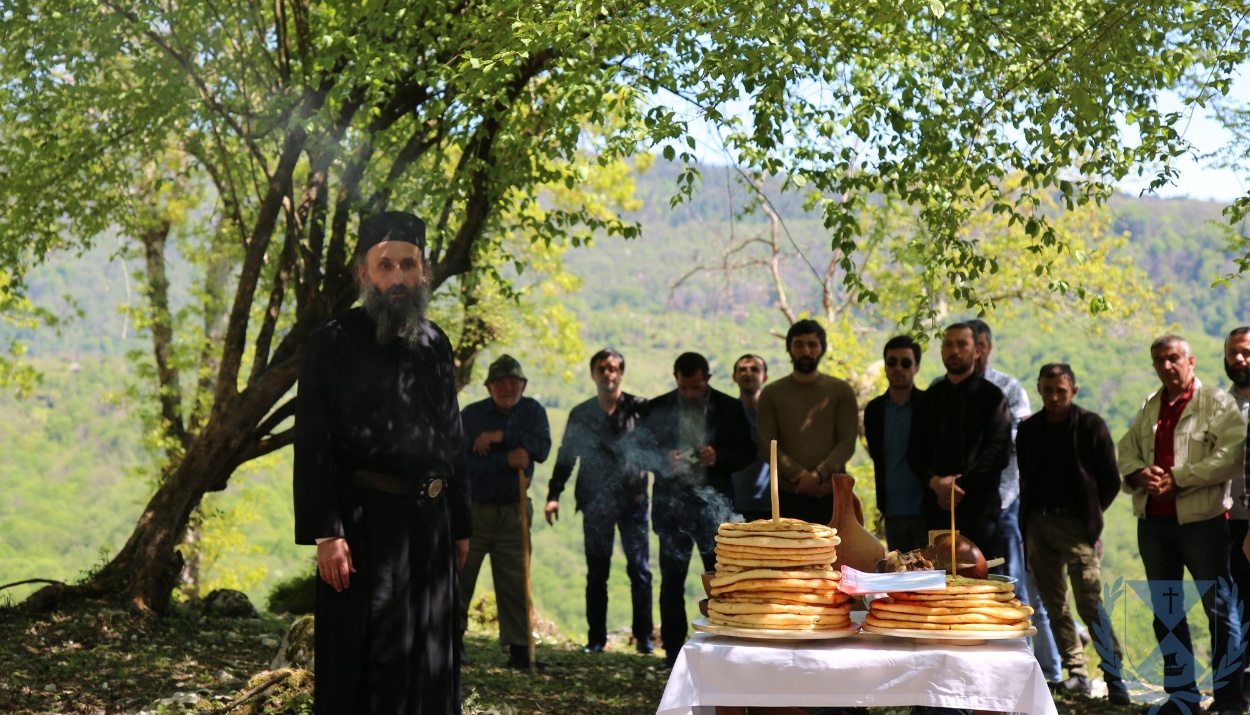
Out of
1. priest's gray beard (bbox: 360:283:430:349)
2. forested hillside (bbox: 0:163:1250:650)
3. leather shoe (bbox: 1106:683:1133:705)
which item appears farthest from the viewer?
forested hillside (bbox: 0:163:1250:650)

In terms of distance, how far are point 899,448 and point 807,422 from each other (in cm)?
58

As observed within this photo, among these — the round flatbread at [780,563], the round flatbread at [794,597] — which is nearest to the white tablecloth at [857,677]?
the round flatbread at [794,597]

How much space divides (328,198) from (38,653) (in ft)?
13.3

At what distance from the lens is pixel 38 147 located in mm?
10195

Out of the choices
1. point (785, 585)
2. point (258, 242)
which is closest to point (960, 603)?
point (785, 585)

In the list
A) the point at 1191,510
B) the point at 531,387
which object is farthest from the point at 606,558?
the point at 531,387

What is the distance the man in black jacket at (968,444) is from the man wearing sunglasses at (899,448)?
0.17 meters

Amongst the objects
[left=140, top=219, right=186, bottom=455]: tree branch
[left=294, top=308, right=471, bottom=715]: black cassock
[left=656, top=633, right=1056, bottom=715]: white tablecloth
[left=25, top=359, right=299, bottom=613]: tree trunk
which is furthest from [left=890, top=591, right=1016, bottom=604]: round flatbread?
[left=140, top=219, right=186, bottom=455]: tree branch

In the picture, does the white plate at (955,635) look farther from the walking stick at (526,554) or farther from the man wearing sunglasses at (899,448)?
the walking stick at (526,554)

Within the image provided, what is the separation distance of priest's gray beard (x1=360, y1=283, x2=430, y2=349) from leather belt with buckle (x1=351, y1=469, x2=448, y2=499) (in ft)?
1.67

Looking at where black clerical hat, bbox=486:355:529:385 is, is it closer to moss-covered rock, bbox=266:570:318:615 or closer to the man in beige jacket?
the man in beige jacket

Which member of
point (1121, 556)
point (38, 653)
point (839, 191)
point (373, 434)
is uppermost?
point (839, 191)

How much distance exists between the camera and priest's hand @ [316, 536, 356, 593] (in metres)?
4.57

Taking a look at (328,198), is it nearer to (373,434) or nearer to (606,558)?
(606,558)
